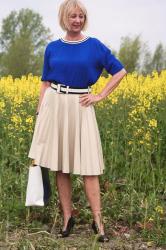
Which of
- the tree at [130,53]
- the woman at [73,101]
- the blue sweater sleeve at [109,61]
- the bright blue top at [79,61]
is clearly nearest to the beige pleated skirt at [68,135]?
the woman at [73,101]

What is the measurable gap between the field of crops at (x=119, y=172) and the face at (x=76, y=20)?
4.61 ft

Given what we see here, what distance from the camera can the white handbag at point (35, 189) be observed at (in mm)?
4477

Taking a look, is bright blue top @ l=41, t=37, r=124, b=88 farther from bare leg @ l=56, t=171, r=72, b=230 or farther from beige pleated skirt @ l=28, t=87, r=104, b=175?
bare leg @ l=56, t=171, r=72, b=230

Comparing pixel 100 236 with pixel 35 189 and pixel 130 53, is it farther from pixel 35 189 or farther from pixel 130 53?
pixel 130 53

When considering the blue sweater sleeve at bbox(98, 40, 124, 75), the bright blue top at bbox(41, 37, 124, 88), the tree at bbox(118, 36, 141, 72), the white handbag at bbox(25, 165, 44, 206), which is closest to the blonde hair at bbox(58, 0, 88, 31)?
the bright blue top at bbox(41, 37, 124, 88)

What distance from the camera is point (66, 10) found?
441cm

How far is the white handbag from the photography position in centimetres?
448

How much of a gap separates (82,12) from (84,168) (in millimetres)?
1129

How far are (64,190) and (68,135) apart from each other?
49cm

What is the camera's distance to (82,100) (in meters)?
4.46

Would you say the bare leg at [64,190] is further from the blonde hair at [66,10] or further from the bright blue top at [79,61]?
the blonde hair at [66,10]

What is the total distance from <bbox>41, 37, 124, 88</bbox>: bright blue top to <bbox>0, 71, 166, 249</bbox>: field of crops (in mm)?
1045

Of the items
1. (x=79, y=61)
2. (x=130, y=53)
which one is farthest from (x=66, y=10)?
(x=130, y=53)

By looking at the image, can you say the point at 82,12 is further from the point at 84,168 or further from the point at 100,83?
Result: the point at 100,83
